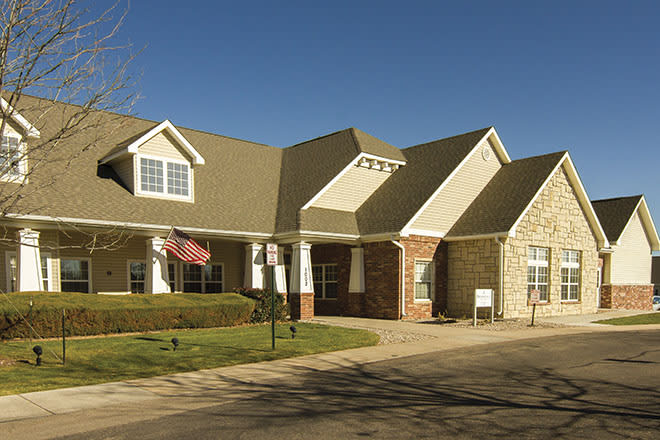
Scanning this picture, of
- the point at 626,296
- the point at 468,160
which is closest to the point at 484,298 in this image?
the point at 468,160

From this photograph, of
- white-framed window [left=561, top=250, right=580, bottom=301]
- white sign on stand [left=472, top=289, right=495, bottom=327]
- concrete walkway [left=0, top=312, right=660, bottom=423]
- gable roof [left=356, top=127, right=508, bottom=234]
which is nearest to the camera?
concrete walkway [left=0, top=312, right=660, bottom=423]

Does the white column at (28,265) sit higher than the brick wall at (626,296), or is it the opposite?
the white column at (28,265)

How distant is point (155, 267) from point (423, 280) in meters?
10.6

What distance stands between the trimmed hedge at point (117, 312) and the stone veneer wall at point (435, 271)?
21.0ft

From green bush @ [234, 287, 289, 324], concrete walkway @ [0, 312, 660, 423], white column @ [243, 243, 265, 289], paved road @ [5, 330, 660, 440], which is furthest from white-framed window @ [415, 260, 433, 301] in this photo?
paved road @ [5, 330, 660, 440]

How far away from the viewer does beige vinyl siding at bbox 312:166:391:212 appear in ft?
75.3

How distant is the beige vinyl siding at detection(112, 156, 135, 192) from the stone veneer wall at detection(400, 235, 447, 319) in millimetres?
10487

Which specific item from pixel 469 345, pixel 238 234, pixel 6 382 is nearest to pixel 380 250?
pixel 238 234

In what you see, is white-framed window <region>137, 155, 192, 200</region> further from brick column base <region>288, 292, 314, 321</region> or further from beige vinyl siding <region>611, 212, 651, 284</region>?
beige vinyl siding <region>611, 212, 651, 284</region>

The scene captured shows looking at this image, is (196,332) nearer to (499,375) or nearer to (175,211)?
(175,211)

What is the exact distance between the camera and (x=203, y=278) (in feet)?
75.3

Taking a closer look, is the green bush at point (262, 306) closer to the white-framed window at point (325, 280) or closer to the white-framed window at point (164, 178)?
the white-framed window at point (325, 280)

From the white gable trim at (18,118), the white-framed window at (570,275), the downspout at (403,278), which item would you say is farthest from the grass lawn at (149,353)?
the white-framed window at (570,275)

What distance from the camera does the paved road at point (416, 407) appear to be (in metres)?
6.71
